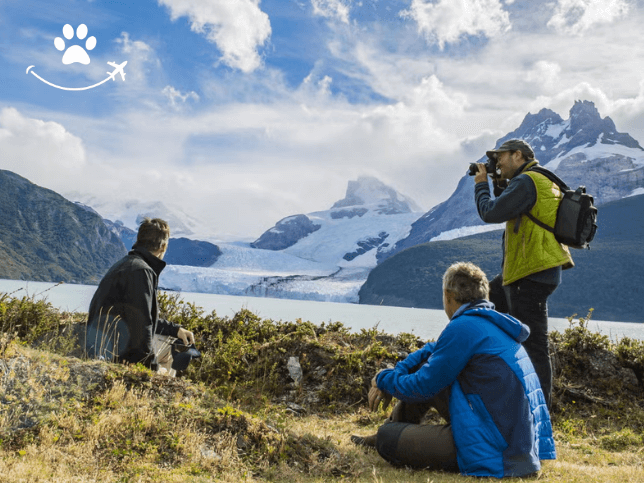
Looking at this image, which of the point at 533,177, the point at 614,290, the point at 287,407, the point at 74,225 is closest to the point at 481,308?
the point at 533,177

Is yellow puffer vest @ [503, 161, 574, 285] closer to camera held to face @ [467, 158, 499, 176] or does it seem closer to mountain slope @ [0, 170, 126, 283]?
camera held to face @ [467, 158, 499, 176]

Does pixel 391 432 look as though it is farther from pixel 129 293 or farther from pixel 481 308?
pixel 129 293

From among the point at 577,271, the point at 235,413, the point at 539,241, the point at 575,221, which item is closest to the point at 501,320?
the point at 539,241

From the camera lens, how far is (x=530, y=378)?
3.54 m

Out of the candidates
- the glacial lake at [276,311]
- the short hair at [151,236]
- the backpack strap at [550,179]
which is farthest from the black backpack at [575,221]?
the short hair at [151,236]

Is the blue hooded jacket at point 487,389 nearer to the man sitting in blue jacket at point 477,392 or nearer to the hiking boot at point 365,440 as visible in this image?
the man sitting in blue jacket at point 477,392

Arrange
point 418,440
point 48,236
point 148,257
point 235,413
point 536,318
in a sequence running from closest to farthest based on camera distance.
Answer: point 418,440, point 235,413, point 536,318, point 148,257, point 48,236

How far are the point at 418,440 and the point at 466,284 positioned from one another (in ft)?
3.76

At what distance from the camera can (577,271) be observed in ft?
436

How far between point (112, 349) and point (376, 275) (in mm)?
160533

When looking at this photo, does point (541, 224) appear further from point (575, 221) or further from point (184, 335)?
point (184, 335)

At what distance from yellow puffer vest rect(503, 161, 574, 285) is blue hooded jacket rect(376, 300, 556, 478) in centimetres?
112

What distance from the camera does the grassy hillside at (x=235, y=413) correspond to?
346 cm

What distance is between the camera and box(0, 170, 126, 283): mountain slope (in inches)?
6683
